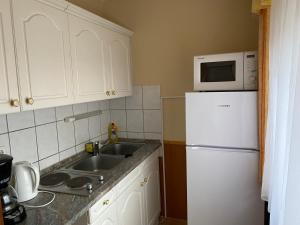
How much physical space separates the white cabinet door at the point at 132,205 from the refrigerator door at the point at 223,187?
1.38 ft

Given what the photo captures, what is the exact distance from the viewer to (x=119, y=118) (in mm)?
2672

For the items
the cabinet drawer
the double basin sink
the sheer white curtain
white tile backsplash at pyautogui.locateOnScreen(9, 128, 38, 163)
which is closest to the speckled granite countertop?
the cabinet drawer

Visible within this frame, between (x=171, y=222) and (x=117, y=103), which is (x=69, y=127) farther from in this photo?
(x=171, y=222)

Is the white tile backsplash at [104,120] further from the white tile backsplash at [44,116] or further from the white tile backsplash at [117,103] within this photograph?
the white tile backsplash at [44,116]

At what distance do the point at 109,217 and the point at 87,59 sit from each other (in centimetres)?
114

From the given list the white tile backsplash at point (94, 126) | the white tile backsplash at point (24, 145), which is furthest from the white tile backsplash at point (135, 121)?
the white tile backsplash at point (24, 145)

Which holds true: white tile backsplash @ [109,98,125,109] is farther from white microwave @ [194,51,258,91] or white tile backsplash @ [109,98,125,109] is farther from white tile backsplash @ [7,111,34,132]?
white tile backsplash @ [7,111,34,132]

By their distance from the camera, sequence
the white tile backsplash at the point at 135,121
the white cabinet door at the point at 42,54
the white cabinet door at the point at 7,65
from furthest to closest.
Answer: the white tile backsplash at the point at 135,121, the white cabinet door at the point at 42,54, the white cabinet door at the point at 7,65

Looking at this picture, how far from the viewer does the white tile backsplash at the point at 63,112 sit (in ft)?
6.20

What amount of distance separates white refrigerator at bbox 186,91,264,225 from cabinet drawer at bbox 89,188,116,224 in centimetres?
71

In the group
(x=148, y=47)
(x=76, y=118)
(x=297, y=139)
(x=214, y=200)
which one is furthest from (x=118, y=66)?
(x=297, y=139)

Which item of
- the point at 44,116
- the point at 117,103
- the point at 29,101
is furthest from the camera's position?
the point at 117,103

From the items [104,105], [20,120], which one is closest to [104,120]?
[104,105]

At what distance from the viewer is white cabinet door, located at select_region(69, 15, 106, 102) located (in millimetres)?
1657
